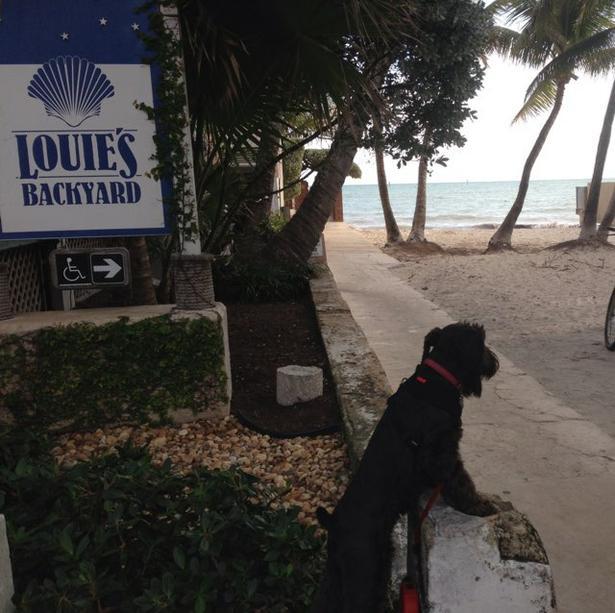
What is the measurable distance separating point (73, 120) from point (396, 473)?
8.56 ft

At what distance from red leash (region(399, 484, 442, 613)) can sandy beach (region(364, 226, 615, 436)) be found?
3.02 m

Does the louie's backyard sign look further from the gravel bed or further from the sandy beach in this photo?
the sandy beach

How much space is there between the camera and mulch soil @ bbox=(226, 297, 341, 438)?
3.99 metres

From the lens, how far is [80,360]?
3629mm

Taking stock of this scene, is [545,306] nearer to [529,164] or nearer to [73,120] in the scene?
[73,120]

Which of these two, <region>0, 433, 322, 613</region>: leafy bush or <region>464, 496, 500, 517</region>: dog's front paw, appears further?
<region>464, 496, 500, 517</region>: dog's front paw

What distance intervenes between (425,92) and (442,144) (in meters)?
0.55

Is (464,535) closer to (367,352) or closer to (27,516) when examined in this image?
(27,516)

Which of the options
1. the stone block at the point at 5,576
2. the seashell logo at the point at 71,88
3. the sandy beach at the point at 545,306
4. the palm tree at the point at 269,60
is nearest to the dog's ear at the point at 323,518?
the stone block at the point at 5,576

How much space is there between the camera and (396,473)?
204 cm

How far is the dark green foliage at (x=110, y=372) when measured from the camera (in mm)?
3586

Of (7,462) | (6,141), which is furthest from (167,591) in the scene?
(6,141)

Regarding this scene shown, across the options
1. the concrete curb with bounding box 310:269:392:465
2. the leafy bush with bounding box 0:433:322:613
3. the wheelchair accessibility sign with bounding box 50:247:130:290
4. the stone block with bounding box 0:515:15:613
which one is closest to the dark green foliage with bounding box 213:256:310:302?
the concrete curb with bounding box 310:269:392:465

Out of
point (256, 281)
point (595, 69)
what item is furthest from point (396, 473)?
point (595, 69)
